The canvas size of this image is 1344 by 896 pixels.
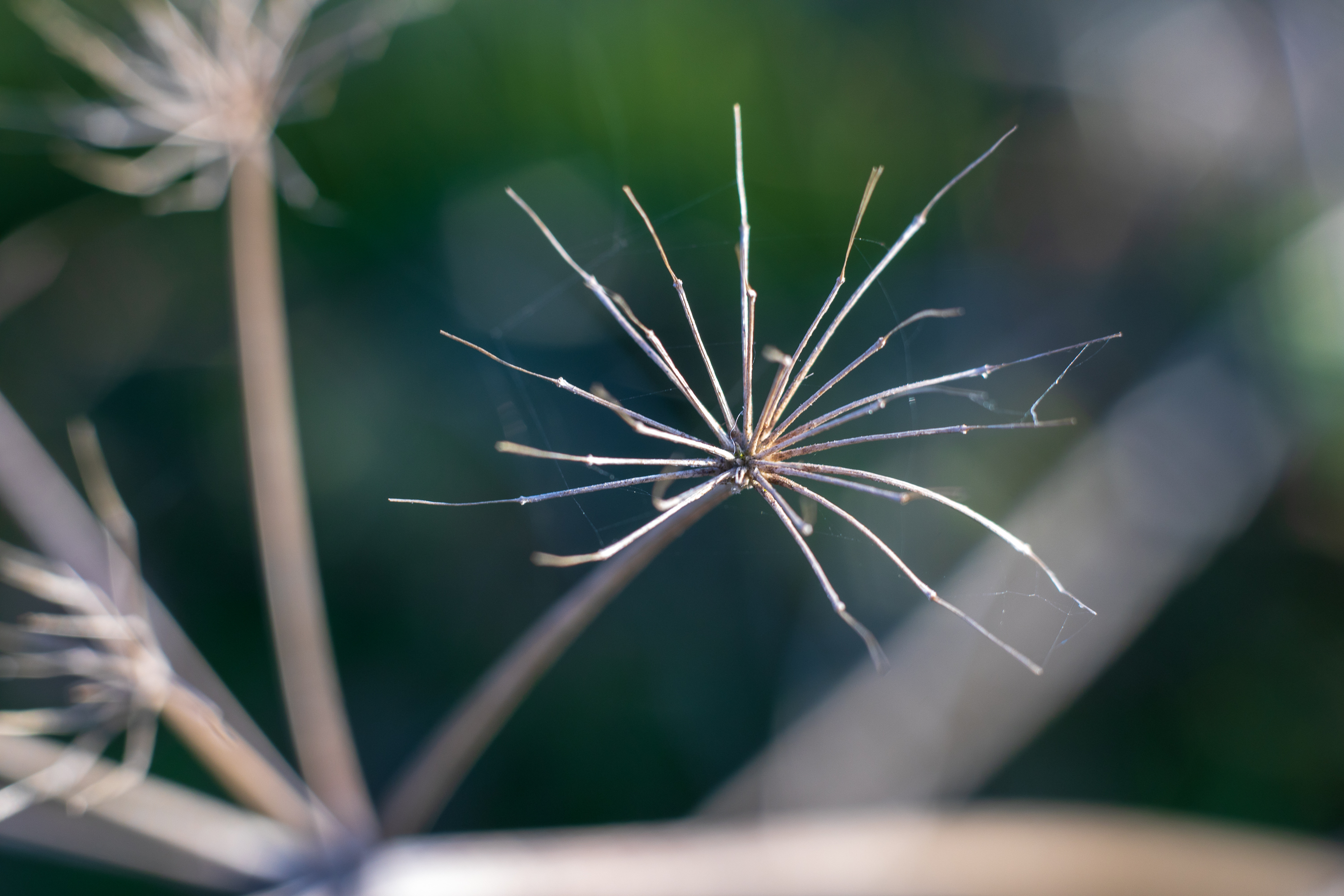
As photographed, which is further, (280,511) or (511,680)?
(280,511)

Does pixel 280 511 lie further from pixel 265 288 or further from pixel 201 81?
pixel 201 81

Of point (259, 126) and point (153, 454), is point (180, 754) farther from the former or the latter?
point (259, 126)

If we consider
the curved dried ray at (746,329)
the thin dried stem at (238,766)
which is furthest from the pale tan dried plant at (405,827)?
the curved dried ray at (746,329)

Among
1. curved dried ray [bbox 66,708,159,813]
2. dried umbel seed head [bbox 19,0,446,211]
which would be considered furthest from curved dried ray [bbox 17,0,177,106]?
curved dried ray [bbox 66,708,159,813]

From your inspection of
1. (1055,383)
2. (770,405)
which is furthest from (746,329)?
(1055,383)

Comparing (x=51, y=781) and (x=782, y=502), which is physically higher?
(x=51, y=781)

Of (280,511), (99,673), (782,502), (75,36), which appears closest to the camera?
(782,502)

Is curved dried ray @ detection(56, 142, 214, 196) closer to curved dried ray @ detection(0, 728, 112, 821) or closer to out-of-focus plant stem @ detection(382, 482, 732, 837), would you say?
curved dried ray @ detection(0, 728, 112, 821)
